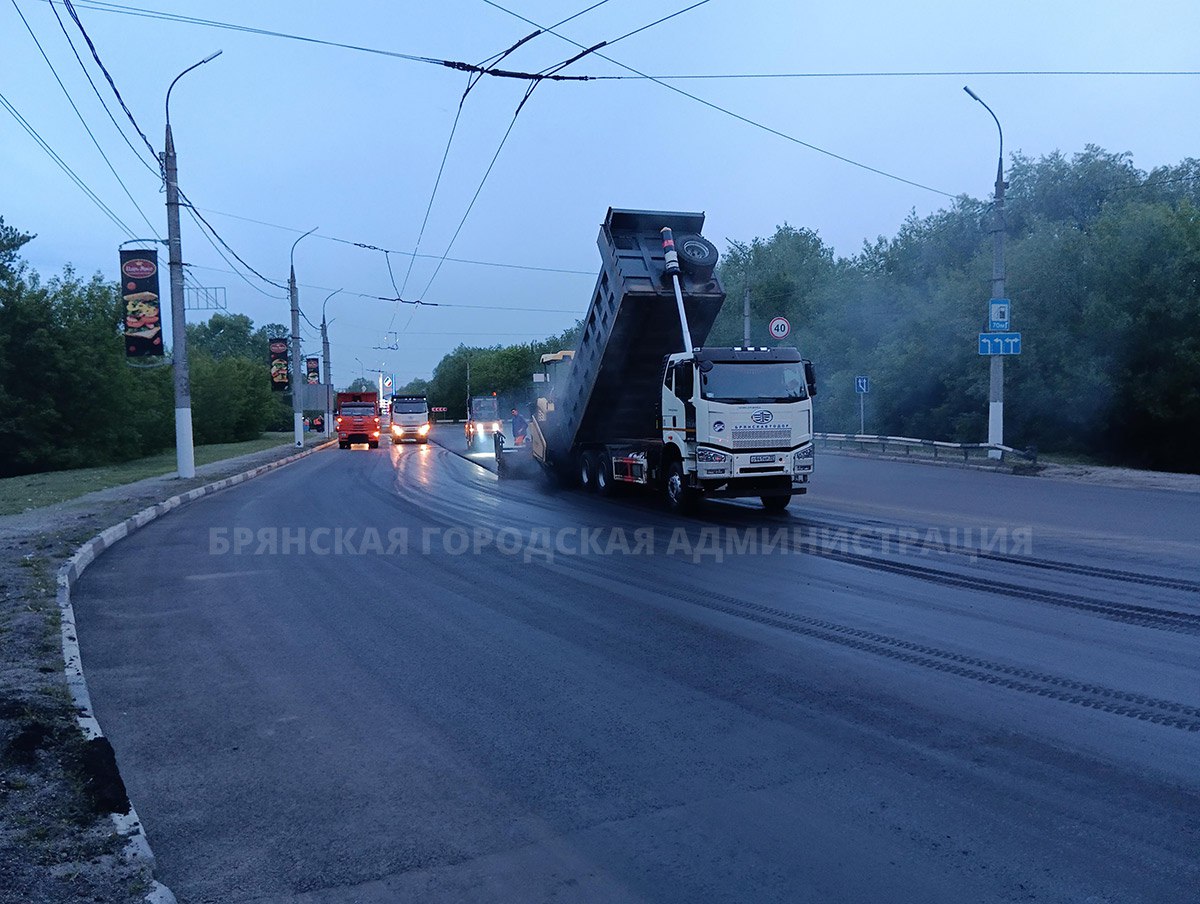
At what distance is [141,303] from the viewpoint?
24.9m

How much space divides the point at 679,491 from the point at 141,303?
1586 centimetres

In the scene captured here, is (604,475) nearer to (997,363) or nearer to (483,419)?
(997,363)

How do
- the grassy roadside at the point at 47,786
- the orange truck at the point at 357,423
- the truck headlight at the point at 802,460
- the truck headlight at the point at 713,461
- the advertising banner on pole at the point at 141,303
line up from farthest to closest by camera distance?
the orange truck at the point at 357,423
the advertising banner on pole at the point at 141,303
the truck headlight at the point at 802,460
the truck headlight at the point at 713,461
the grassy roadside at the point at 47,786

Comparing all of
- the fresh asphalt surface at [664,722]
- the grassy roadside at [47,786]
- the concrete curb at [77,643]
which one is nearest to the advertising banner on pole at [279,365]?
the concrete curb at [77,643]

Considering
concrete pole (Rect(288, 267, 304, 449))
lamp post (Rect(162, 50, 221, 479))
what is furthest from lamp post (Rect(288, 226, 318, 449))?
lamp post (Rect(162, 50, 221, 479))

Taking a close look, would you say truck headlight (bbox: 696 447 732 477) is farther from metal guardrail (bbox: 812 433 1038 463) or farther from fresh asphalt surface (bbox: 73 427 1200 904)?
metal guardrail (bbox: 812 433 1038 463)

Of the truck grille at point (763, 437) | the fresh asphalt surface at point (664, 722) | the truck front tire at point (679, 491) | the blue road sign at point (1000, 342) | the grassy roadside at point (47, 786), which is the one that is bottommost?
the fresh asphalt surface at point (664, 722)

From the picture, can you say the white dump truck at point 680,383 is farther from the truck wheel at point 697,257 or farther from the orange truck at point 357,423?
the orange truck at point 357,423

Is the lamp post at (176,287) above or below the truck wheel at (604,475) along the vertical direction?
above

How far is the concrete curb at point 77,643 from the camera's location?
4.08 m

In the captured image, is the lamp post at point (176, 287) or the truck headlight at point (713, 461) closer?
the truck headlight at point (713, 461)

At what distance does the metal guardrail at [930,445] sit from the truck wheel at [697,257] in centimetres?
1217

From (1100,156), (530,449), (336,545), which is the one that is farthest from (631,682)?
(1100,156)

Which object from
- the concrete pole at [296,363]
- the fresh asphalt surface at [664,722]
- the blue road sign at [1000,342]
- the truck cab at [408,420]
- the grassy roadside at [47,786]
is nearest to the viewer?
the grassy roadside at [47,786]
